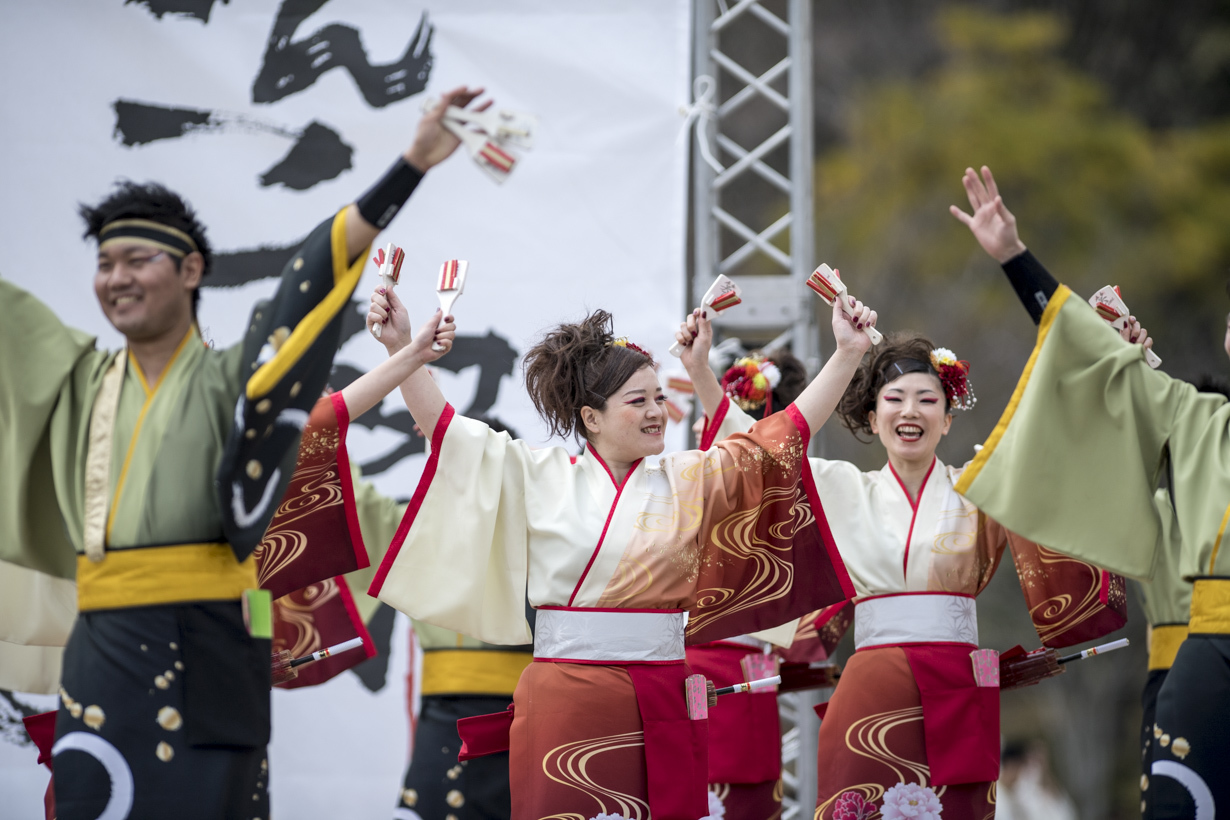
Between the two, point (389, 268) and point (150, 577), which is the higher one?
point (389, 268)

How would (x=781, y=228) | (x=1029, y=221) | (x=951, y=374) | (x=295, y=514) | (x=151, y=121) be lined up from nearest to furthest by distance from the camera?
1. (x=295, y=514)
2. (x=951, y=374)
3. (x=781, y=228)
4. (x=151, y=121)
5. (x=1029, y=221)

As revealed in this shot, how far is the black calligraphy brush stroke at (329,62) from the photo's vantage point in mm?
5223

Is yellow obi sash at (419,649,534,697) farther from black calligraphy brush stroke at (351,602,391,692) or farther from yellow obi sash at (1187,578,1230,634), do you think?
yellow obi sash at (1187,578,1230,634)

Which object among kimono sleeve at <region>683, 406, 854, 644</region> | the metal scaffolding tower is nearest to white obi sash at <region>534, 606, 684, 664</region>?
kimono sleeve at <region>683, 406, 854, 644</region>

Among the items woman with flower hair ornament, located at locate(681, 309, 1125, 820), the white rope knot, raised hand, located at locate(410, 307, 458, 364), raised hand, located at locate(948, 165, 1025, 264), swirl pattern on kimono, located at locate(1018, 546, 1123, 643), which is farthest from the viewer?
the white rope knot

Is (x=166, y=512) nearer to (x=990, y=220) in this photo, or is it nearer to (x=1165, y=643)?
(x=990, y=220)

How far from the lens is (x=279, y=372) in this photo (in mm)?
2373

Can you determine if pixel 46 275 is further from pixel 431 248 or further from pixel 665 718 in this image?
pixel 665 718

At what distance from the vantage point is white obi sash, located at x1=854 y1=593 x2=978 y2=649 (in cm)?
345

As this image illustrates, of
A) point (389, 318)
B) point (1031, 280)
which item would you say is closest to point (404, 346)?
point (389, 318)

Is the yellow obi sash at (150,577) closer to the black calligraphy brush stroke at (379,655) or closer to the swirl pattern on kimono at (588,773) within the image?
the swirl pattern on kimono at (588,773)

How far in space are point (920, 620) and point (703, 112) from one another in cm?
232

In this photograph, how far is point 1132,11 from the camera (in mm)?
11289

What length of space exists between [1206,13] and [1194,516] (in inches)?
380
